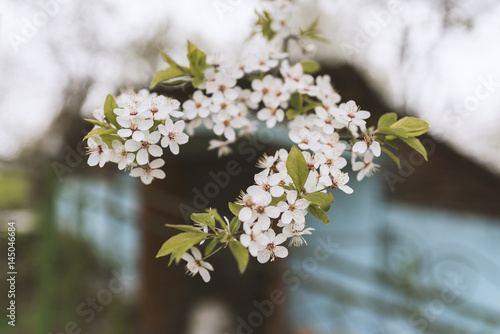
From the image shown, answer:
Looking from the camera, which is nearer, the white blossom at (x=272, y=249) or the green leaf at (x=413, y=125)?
the white blossom at (x=272, y=249)

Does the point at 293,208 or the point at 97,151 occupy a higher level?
the point at 293,208

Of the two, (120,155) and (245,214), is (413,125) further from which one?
(120,155)

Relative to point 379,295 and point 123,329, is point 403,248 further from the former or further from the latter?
point 123,329

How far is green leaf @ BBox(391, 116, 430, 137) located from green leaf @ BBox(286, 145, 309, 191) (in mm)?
248

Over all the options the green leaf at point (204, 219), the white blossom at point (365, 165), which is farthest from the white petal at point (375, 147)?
the green leaf at point (204, 219)

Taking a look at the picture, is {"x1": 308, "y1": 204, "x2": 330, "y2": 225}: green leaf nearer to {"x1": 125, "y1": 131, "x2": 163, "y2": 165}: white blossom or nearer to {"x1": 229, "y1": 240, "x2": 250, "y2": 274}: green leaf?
{"x1": 229, "y1": 240, "x2": 250, "y2": 274}: green leaf

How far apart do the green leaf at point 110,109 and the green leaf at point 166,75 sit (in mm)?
155

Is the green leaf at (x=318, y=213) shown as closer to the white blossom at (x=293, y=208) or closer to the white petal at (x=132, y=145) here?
the white blossom at (x=293, y=208)

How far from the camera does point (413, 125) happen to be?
2.33 feet

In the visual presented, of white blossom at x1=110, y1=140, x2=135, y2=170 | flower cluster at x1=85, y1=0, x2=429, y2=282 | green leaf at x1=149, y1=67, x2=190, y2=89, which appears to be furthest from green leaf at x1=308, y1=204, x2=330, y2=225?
green leaf at x1=149, y1=67, x2=190, y2=89

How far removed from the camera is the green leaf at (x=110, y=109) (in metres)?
0.63

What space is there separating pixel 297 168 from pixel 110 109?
357 millimetres

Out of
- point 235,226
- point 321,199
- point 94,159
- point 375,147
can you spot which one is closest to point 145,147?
point 94,159

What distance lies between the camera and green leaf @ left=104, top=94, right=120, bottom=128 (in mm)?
626
